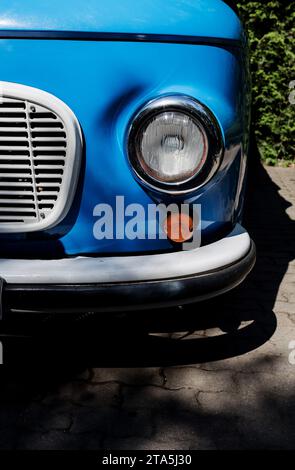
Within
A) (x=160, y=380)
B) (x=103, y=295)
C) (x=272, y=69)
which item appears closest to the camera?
(x=103, y=295)

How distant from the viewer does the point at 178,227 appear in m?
1.86

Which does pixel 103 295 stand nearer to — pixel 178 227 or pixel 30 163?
pixel 178 227

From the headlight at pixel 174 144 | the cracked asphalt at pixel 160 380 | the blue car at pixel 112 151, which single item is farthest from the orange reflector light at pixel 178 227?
the cracked asphalt at pixel 160 380

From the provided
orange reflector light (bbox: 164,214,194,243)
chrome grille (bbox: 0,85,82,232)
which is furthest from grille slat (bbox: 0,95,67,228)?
orange reflector light (bbox: 164,214,194,243)

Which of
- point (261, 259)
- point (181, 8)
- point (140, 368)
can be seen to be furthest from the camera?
point (261, 259)

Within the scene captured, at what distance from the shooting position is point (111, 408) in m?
1.92

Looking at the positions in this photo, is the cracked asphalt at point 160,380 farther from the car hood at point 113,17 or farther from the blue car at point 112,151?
the car hood at point 113,17

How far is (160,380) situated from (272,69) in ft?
16.5

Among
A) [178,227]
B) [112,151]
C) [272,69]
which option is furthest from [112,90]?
[272,69]

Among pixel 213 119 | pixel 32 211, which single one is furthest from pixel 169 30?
pixel 32 211

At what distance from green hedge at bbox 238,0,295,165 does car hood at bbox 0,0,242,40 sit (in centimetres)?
458

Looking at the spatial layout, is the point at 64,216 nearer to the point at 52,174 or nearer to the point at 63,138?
the point at 52,174

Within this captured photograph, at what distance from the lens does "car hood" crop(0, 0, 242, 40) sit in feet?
5.48

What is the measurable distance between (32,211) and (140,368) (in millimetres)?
820
